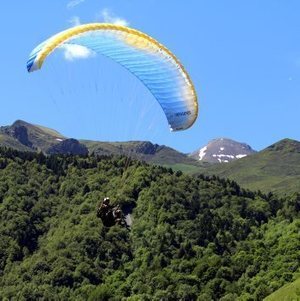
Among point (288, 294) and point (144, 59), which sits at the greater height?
point (144, 59)

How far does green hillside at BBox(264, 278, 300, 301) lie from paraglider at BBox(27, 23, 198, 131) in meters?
101

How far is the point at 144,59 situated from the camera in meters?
42.2

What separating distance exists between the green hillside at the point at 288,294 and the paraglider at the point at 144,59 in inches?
3994

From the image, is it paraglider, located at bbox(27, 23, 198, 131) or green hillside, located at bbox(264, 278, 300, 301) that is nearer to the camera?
paraglider, located at bbox(27, 23, 198, 131)

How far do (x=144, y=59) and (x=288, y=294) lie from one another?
110 m

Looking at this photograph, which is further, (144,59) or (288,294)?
(288,294)

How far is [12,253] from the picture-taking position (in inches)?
7849

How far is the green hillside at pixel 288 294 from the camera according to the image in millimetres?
141200

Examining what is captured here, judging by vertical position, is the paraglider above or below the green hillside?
above

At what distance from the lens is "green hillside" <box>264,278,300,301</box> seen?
141 m

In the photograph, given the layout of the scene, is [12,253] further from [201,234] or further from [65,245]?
[201,234]

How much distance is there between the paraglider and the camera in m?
39.7

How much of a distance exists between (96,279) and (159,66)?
144823mm

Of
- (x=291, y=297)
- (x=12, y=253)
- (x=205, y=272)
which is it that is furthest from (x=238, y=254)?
(x=12, y=253)
